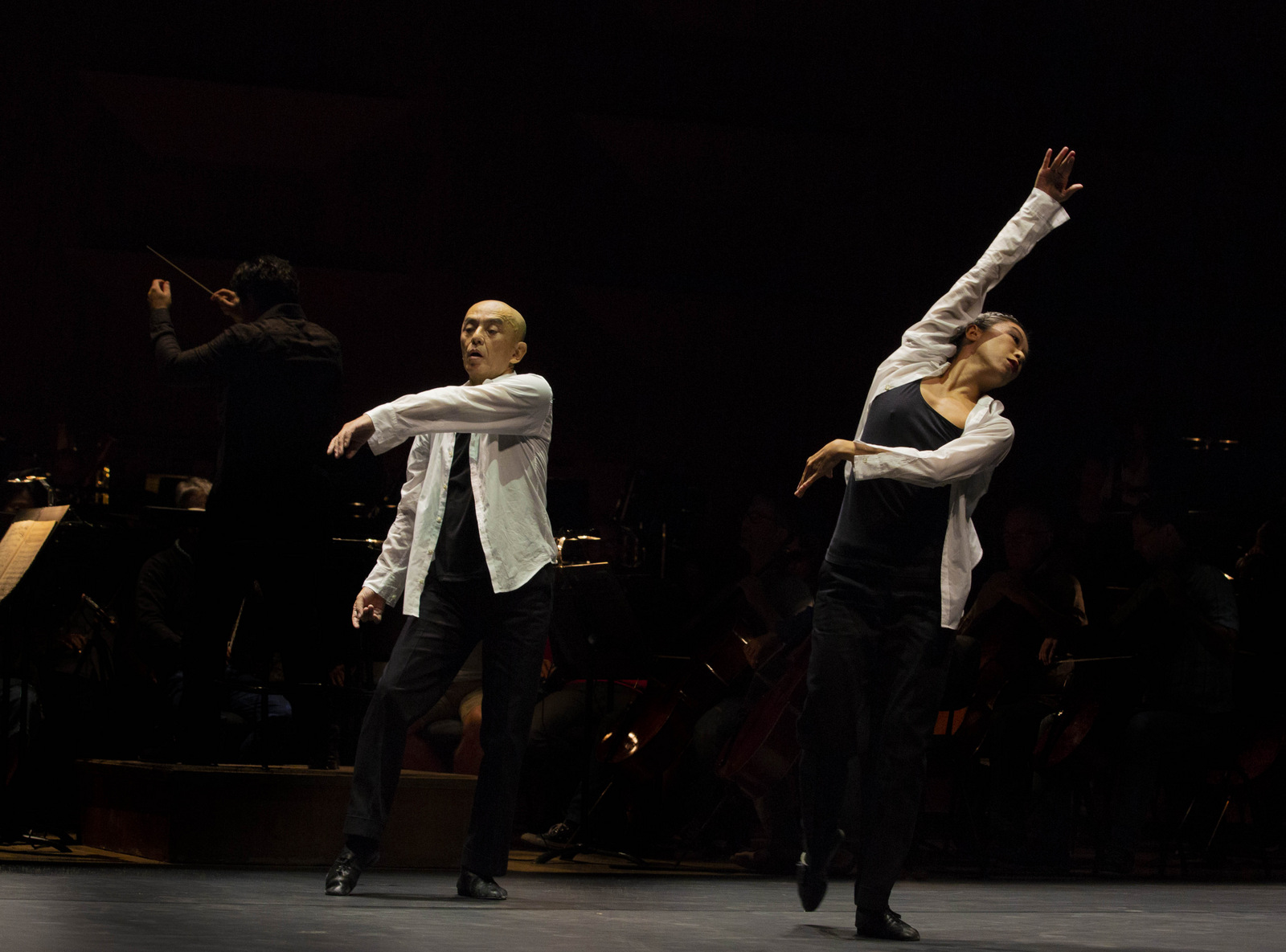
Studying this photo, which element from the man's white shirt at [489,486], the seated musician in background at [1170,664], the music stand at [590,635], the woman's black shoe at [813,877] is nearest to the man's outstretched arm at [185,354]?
the man's white shirt at [489,486]

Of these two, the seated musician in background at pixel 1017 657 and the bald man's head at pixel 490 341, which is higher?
the bald man's head at pixel 490 341

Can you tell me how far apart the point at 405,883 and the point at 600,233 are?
445 centimetres

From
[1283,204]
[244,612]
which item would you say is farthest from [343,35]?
[1283,204]

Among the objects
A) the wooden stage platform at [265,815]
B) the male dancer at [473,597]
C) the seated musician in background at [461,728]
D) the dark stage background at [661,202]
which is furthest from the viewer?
the dark stage background at [661,202]

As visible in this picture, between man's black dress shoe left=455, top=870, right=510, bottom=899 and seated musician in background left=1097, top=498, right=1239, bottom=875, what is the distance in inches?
93.8

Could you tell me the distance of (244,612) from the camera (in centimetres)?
518

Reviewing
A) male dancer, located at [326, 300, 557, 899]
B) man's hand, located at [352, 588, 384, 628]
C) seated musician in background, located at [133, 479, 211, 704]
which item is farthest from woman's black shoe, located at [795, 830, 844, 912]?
seated musician in background, located at [133, 479, 211, 704]

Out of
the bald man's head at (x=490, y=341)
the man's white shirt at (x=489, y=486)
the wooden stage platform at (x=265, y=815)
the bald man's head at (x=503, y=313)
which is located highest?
the bald man's head at (x=503, y=313)

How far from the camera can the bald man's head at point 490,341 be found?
3617 mm

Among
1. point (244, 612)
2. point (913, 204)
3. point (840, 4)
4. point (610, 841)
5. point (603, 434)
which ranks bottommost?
point (610, 841)

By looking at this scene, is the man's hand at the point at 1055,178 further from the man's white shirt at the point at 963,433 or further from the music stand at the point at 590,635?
the music stand at the point at 590,635

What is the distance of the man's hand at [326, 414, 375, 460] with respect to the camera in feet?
10.4

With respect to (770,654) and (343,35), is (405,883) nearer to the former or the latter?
(770,654)

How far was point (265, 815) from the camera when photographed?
4133mm
